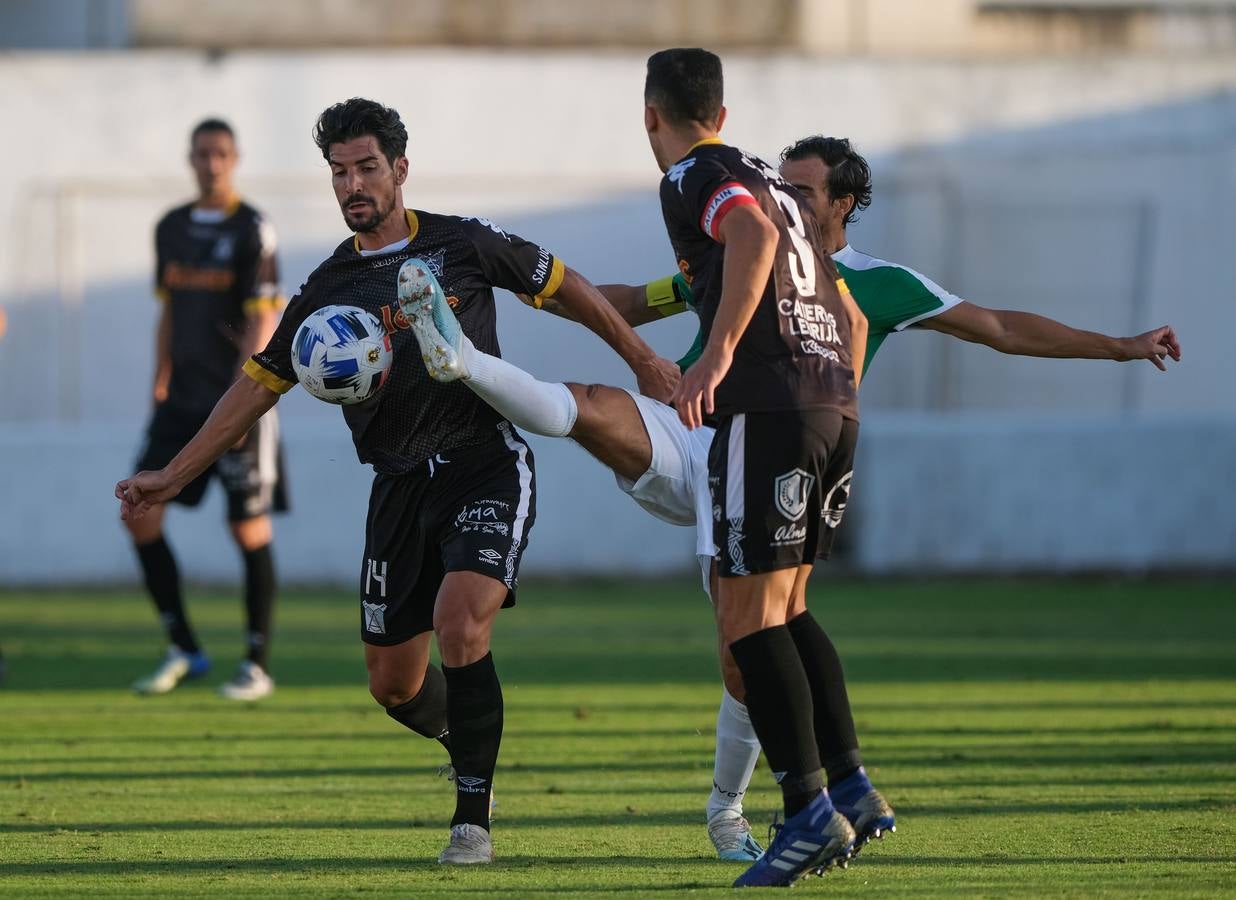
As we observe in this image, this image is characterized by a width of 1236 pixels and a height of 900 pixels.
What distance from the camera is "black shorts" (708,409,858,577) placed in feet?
15.2

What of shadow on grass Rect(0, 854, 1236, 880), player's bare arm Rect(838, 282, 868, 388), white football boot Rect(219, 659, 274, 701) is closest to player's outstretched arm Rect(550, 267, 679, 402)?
player's bare arm Rect(838, 282, 868, 388)

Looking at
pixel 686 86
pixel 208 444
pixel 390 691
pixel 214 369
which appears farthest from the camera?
pixel 214 369

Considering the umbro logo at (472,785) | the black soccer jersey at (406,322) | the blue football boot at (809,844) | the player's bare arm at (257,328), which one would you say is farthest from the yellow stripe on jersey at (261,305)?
the blue football boot at (809,844)

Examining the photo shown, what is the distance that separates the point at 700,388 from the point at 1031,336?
151 centimetres

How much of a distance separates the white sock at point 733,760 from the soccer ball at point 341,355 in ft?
4.60

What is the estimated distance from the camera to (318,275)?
5.50 m

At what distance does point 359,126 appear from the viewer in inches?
211

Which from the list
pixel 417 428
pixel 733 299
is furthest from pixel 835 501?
pixel 417 428

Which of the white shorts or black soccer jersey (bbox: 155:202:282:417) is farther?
black soccer jersey (bbox: 155:202:282:417)

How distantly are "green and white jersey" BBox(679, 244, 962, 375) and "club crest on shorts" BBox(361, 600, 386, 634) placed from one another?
4.13 feet

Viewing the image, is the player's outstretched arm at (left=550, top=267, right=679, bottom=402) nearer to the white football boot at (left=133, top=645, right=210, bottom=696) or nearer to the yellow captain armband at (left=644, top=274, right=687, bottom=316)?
the yellow captain armband at (left=644, top=274, right=687, bottom=316)

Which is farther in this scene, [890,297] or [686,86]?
[890,297]

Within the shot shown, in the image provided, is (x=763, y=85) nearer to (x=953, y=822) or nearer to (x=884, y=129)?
(x=884, y=129)

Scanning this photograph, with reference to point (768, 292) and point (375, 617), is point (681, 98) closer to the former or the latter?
point (768, 292)
